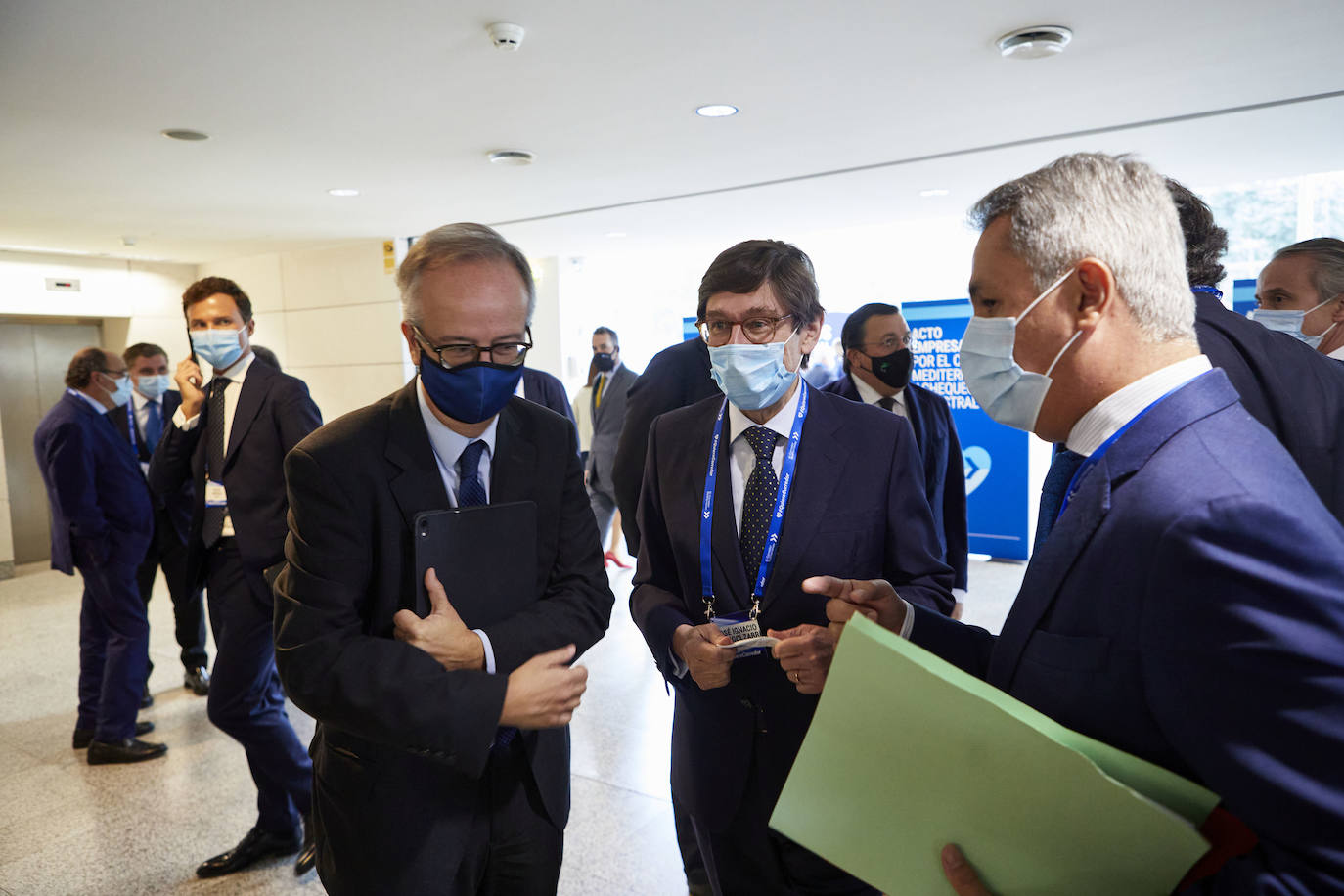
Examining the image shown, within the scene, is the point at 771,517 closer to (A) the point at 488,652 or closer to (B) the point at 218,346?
(A) the point at 488,652

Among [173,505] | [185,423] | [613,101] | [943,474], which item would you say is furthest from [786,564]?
[173,505]

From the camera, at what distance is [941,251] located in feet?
30.6

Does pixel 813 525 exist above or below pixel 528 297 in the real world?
below

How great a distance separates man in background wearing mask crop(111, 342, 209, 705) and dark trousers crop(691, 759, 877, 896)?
2.27 meters

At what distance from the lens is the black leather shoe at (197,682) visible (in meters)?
4.58

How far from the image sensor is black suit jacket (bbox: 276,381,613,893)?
1.28m

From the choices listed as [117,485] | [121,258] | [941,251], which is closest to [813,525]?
[117,485]

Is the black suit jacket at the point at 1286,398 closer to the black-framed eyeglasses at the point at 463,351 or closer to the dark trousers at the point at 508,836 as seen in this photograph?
the black-framed eyeglasses at the point at 463,351

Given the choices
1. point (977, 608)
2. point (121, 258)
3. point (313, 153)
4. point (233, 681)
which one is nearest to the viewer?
point (233, 681)

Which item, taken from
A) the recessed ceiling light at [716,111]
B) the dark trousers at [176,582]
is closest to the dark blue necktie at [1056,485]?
the recessed ceiling light at [716,111]

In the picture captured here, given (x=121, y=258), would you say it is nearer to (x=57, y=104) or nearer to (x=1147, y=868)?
(x=57, y=104)

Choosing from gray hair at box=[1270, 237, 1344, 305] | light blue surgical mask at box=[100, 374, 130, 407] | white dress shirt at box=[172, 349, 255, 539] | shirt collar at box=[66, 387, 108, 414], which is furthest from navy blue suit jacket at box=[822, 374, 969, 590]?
light blue surgical mask at box=[100, 374, 130, 407]

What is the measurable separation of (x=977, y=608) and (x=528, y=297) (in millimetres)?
4915

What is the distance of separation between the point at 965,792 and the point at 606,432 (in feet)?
17.7
